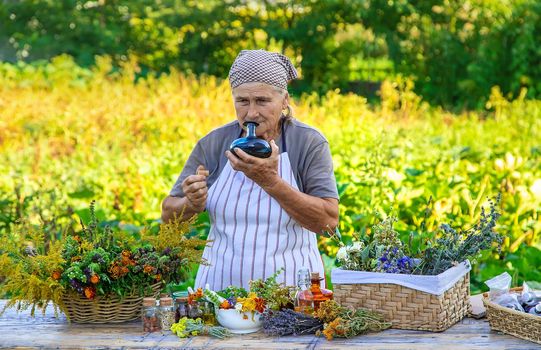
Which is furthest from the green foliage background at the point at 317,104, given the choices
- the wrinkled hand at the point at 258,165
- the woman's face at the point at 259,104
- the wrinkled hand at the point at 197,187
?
the wrinkled hand at the point at 197,187

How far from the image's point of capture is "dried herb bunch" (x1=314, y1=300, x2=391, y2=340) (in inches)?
103

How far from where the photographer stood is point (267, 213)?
3.17 meters

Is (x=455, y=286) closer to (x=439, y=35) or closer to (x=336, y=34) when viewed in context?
(x=439, y=35)

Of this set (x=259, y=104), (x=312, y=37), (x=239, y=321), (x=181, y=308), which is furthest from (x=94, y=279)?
(x=312, y=37)

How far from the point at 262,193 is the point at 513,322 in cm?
100

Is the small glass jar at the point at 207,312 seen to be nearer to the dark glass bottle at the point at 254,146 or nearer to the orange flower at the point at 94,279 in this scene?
the orange flower at the point at 94,279

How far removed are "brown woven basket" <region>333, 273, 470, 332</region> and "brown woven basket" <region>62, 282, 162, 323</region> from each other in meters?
0.62

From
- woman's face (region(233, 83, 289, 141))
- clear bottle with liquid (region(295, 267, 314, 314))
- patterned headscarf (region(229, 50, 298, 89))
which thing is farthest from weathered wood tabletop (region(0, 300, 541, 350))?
patterned headscarf (region(229, 50, 298, 89))

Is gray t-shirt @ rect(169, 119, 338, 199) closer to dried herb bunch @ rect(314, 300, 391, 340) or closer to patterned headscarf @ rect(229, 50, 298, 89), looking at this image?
patterned headscarf @ rect(229, 50, 298, 89)

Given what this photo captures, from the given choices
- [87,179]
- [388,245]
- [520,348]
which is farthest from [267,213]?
[87,179]

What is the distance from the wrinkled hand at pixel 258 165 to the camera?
292 cm

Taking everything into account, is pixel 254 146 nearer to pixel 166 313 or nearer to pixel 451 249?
pixel 166 313

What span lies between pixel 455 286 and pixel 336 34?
12472mm

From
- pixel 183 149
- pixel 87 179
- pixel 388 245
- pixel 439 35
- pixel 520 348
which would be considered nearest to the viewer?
pixel 520 348
